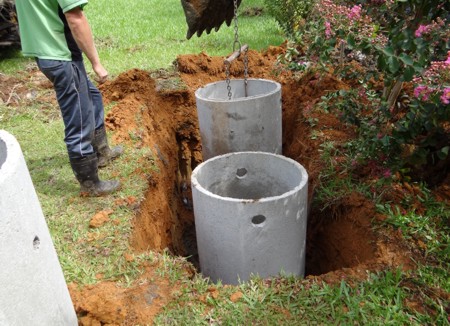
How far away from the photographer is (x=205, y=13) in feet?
12.3

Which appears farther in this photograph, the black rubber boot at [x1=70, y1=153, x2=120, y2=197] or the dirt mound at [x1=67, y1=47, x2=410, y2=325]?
the black rubber boot at [x1=70, y1=153, x2=120, y2=197]

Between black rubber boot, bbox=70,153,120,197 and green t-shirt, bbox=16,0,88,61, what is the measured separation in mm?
864

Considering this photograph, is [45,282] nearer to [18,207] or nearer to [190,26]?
[18,207]

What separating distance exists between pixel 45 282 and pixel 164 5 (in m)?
12.3

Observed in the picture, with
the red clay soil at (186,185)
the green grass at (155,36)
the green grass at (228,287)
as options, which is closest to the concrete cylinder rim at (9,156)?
the red clay soil at (186,185)

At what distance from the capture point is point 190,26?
149 inches

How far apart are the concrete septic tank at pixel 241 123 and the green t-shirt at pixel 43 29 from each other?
163 cm

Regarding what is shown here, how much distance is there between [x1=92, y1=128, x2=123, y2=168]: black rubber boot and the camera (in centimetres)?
404

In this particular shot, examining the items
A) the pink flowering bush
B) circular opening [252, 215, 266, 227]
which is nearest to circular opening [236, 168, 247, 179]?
circular opening [252, 215, 266, 227]

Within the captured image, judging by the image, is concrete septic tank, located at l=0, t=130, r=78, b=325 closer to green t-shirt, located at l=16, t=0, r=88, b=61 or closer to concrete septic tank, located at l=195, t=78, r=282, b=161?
green t-shirt, located at l=16, t=0, r=88, b=61

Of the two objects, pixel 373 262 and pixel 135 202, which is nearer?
pixel 373 262

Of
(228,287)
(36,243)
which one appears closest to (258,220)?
(228,287)

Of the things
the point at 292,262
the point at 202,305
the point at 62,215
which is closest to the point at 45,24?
the point at 62,215

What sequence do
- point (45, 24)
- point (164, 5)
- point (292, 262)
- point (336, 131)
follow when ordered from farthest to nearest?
1. point (164, 5)
2. point (336, 131)
3. point (292, 262)
4. point (45, 24)
